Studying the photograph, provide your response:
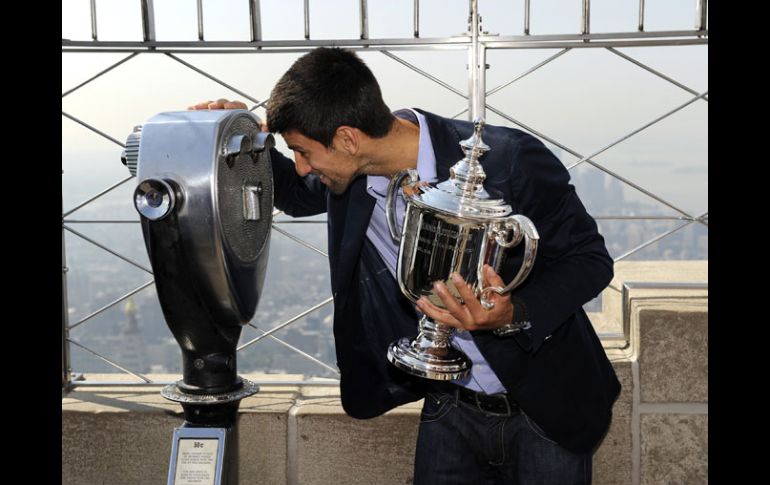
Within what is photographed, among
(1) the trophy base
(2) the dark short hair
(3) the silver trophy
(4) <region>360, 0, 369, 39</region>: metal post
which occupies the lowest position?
(1) the trophy base

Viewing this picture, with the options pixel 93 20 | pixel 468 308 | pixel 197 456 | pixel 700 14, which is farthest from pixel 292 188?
pixel 700 14

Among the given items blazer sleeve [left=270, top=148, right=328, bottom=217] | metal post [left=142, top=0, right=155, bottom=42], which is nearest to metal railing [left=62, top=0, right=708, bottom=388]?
metal post [left=142, top=0, right=155, bottom=42]

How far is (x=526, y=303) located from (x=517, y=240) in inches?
5.5

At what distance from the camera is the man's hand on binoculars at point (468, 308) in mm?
1348

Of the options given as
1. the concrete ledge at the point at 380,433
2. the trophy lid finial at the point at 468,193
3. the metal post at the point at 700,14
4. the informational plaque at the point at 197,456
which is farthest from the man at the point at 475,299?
the metal post at the point at 700,14

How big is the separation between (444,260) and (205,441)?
0.66 metres

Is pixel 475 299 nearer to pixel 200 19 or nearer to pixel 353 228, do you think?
pixel 353 228

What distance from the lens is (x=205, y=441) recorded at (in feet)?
5.73

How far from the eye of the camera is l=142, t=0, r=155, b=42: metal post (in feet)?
8.05

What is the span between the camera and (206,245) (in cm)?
155

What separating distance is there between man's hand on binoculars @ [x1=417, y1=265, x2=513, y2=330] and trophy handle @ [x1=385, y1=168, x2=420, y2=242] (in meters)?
0.16

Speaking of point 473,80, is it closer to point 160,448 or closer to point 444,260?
point 444,260

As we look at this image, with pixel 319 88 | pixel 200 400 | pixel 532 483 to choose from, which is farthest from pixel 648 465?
pixel 319 88

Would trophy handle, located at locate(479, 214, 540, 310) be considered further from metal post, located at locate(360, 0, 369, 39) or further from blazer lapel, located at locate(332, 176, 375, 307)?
metal post, located at locate(360, 0, 369, 39)
